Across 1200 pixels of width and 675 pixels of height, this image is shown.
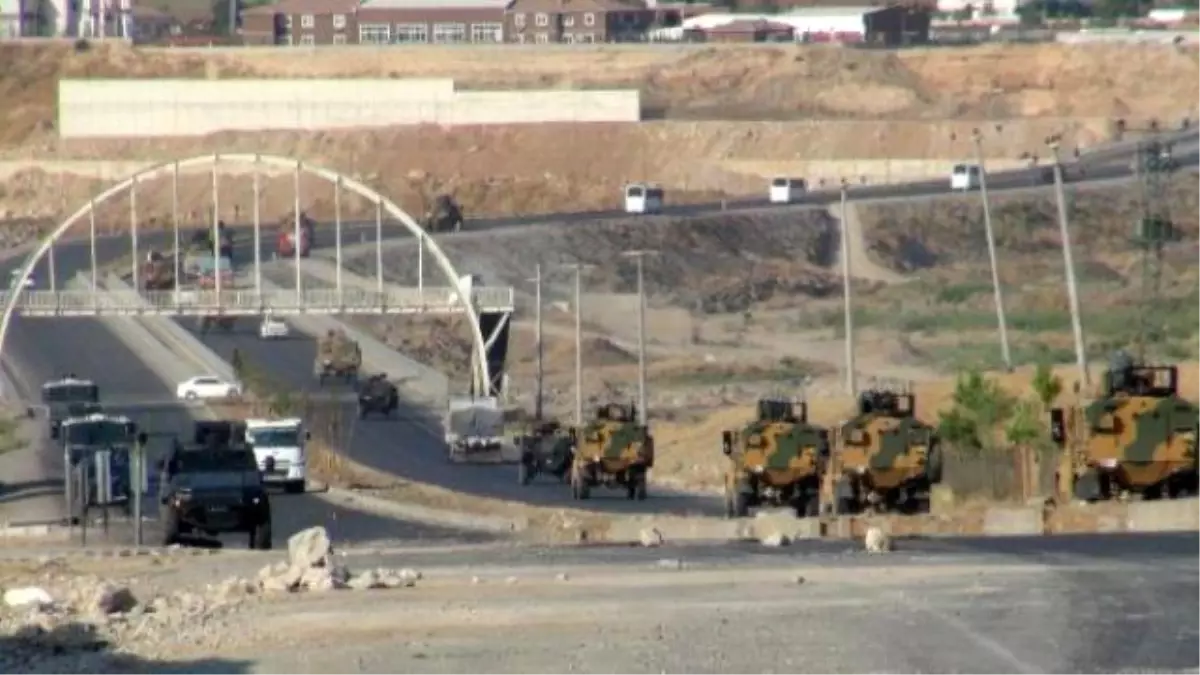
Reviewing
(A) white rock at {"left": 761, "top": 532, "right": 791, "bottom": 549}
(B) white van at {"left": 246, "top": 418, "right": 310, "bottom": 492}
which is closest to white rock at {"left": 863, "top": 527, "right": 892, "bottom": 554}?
(A) white rock at {"left": 761, "top": 532, "right": 791, "bottom": 549}

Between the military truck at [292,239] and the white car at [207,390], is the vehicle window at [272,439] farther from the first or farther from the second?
the military truck at [292,239]

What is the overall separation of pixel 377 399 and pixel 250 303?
33.3ft

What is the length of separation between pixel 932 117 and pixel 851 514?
143 metres

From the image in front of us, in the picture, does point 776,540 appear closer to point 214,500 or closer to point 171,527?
point 214,500

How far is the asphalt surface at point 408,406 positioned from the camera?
71.6 meters

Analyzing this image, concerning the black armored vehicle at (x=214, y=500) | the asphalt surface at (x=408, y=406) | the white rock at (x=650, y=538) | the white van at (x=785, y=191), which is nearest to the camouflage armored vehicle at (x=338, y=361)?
the asphalt surface at (x=408, y=406)

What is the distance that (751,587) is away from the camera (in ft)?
107

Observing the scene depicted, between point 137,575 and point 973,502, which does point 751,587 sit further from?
point 973,502

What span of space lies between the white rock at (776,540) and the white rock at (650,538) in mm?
1360

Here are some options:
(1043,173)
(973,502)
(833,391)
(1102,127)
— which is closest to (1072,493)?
(973,502)

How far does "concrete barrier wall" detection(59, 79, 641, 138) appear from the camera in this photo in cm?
18312

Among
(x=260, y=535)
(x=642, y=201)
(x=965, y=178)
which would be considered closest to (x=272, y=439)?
(x=260, y=535)

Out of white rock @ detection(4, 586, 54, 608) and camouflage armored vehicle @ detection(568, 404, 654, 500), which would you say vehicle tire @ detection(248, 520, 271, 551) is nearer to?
white rock @ detection(4, 586, 54, 608)

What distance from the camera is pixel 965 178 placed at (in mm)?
155875
